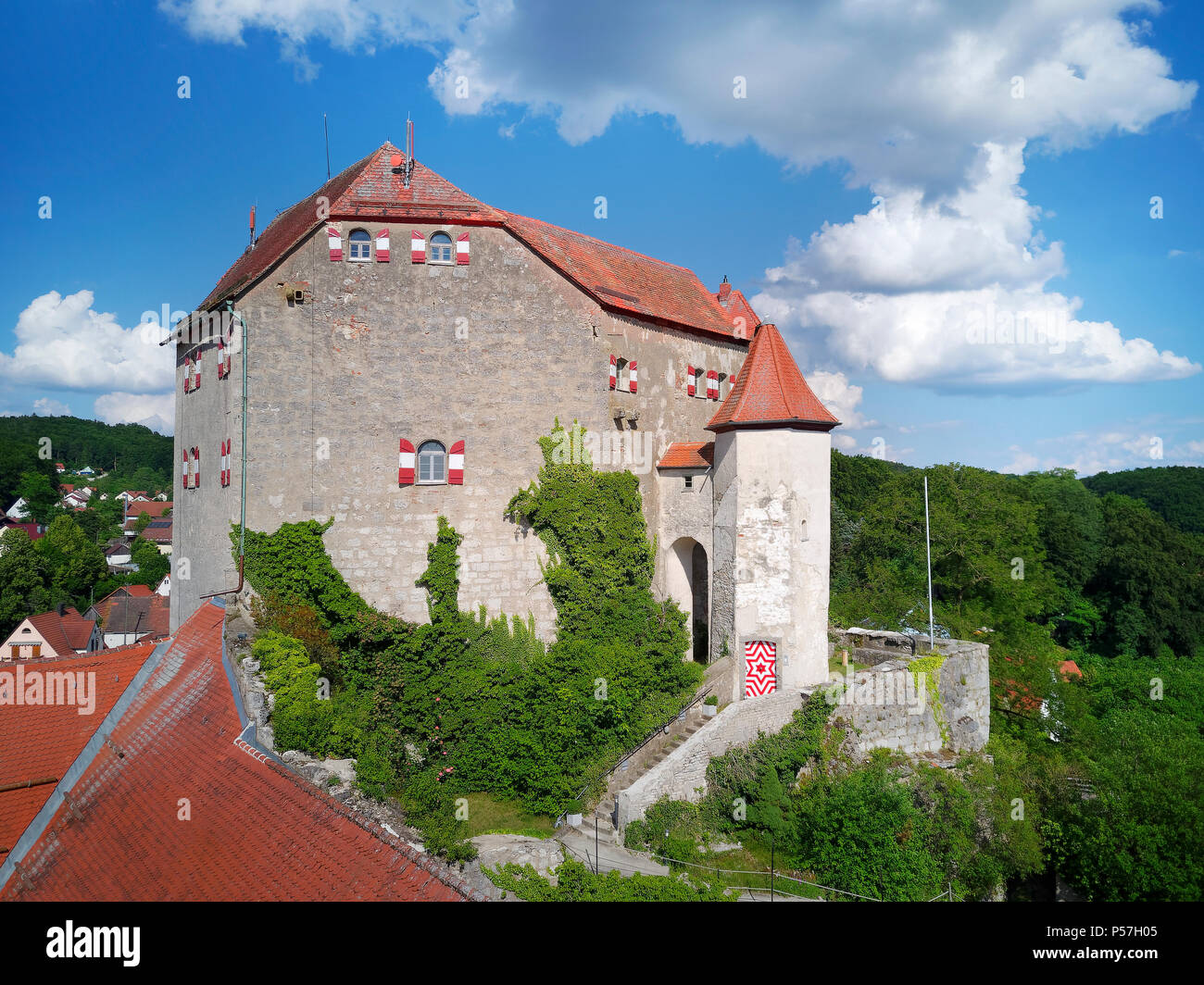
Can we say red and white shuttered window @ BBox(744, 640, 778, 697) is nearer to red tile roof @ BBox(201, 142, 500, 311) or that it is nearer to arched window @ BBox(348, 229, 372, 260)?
red tile roof @ BBox(201, 142, 500, 311)

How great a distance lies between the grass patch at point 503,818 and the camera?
16.5m

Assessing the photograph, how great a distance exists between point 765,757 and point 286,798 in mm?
11359

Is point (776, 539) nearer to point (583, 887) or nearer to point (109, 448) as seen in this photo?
point (583, 887)

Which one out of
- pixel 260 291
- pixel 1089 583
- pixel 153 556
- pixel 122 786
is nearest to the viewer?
pixel 122 786

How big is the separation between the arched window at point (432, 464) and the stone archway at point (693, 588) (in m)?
7.14

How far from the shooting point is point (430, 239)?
800 inches

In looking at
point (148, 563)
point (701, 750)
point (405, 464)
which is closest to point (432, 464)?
point (405, 464)

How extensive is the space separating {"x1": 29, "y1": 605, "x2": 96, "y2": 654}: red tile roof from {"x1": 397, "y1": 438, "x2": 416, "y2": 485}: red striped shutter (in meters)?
37.5

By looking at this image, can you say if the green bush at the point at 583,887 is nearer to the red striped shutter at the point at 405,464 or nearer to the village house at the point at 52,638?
the red striped shutter at the point at 405,464

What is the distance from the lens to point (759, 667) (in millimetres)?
19422

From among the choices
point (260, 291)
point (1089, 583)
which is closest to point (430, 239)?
point (260, 291)

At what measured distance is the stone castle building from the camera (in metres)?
19.3

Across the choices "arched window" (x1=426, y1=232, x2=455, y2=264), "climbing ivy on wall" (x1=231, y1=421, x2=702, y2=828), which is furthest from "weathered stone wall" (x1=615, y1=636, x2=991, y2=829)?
"arched window" (x1=426, y1=232, x2=455, y2=264)
